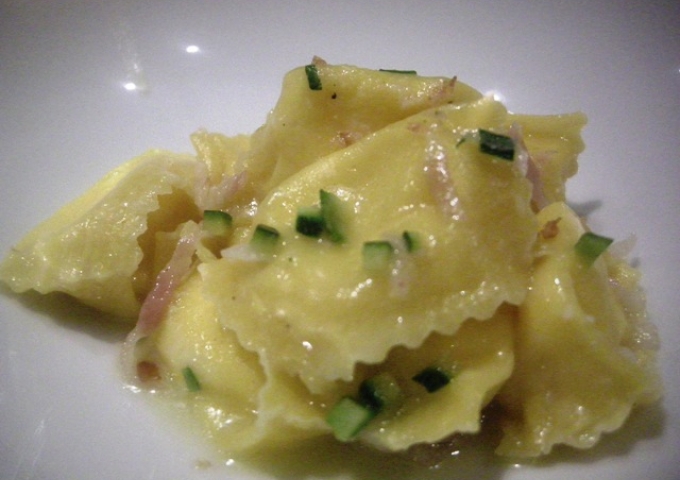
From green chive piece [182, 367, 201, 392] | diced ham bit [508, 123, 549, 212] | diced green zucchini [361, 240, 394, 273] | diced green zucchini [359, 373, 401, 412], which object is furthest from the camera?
green chive piece [182, 367, 201, 392]

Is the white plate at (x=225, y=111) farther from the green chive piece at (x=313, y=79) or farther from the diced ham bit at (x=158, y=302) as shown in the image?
the green chive piece at (x=313, y=79)

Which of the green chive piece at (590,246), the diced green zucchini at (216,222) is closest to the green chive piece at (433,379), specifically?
the green chive piece at (590,246)

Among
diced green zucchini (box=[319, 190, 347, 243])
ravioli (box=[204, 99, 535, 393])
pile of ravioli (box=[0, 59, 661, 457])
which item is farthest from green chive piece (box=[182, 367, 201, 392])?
diced green zucchini (box=[319, 190, 347, 243])

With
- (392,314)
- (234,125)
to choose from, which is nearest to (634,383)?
(392,314)

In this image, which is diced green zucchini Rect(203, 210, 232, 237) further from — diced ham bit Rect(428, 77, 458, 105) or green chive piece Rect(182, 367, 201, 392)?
diced ham bit Rect(428, 77, 458, 105)

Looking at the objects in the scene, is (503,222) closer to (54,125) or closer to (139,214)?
(139,214)
